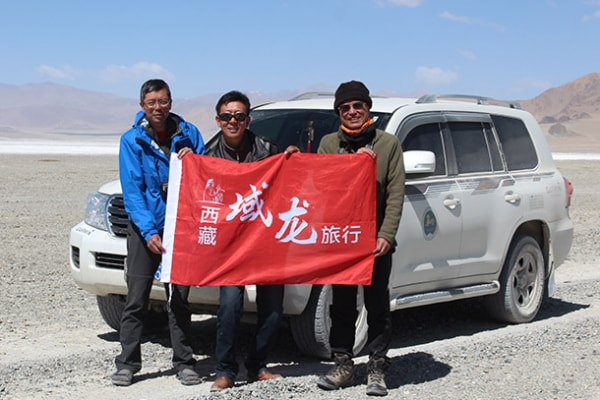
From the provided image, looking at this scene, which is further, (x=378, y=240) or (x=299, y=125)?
(x=299, y=125)

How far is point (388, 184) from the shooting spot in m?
5.92

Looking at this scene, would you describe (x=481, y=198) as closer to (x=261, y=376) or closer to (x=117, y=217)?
(x=261, y=376)

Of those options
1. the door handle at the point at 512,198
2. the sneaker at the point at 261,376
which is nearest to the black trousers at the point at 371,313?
the sneaker at the point at 261,376

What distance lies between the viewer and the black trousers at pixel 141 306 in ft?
20.3

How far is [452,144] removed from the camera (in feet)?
26.0

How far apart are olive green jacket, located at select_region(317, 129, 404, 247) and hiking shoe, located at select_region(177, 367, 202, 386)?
1595 millimetres

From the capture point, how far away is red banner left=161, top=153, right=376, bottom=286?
5980 millimetres

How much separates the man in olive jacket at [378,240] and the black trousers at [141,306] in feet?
3.29

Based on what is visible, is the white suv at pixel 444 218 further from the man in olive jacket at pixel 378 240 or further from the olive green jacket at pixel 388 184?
the olive green jacket at pixel 388 184

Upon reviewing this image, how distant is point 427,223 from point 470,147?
3.76 ft

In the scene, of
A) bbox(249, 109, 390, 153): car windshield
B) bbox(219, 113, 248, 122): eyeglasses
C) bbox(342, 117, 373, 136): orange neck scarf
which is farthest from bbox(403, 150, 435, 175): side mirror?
bbox(219, 113, 248, 122): eyeglasses

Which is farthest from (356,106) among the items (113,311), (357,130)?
(113,311)

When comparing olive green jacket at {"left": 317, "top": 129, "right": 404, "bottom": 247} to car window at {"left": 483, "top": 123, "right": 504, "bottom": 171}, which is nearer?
olive green jacket at {"left": 317, "top": 129, "right": 404, "bottom": 247}

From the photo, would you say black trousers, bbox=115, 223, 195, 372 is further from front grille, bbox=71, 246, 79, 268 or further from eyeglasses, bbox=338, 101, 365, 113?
eyeglasses, bbox=338, 101, 365, 113
